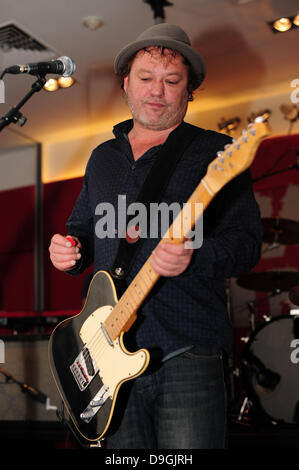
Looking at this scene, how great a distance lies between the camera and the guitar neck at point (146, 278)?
1.34 metres

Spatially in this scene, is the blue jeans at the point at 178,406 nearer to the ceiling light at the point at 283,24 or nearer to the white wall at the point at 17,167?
the ceiling light at the point at 283,24

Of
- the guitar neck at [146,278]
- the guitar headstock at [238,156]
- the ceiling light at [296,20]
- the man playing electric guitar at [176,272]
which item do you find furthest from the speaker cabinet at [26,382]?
the guitar headstock at [238,156]

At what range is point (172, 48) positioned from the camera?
5.71ft

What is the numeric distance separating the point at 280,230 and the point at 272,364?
40.2 inches

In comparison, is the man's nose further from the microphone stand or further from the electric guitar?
the microphone stand

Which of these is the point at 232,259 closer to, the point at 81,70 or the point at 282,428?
the point at 282,428

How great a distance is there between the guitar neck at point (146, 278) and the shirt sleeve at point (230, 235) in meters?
0.10

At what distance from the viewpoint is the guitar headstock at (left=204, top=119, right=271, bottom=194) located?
1.21 metres

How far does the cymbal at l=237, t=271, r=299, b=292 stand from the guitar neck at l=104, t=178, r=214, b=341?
2793 millimetres

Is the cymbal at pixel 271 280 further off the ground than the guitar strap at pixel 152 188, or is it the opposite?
the guitar strap at pixel 152 188

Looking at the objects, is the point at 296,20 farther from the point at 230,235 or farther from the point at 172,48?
the point at 230,235

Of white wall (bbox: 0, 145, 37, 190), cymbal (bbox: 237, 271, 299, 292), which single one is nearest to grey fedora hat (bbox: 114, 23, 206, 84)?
cymbal (bbox: 237, 271, 299, 292)

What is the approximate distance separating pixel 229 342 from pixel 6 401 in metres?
3.19
